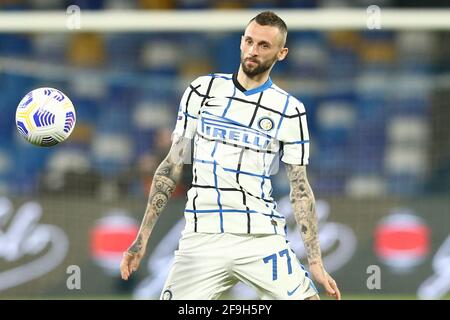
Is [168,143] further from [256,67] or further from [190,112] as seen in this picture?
[256,67]

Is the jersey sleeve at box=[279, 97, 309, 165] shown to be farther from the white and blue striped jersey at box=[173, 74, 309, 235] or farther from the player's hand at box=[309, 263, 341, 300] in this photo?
the player's hand at box=[309, 263, 341, 300]

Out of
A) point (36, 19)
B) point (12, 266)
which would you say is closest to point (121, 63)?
point (36, 19)

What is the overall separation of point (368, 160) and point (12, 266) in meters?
4.33

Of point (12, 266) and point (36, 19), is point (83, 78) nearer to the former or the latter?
point (36, 19)

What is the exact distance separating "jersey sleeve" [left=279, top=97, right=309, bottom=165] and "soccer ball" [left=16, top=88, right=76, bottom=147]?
4.82ft

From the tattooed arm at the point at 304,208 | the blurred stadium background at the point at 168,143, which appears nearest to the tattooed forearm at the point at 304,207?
the tattooed arm at the point at 304,208

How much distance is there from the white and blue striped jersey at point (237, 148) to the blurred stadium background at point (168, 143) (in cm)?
531

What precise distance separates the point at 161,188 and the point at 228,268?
0.61 metres

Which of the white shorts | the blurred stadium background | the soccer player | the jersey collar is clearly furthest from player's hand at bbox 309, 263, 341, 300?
the blurred stadium background

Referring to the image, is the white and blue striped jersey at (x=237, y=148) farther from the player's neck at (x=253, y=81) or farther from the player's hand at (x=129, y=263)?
the player's hand at (x=129, y=263)

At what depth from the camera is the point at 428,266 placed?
11.6 metres

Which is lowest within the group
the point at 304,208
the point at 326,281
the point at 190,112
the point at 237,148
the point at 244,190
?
the point at 326,281

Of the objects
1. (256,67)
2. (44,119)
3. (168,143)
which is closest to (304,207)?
(256,67)

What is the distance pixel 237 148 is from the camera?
6.05 m
